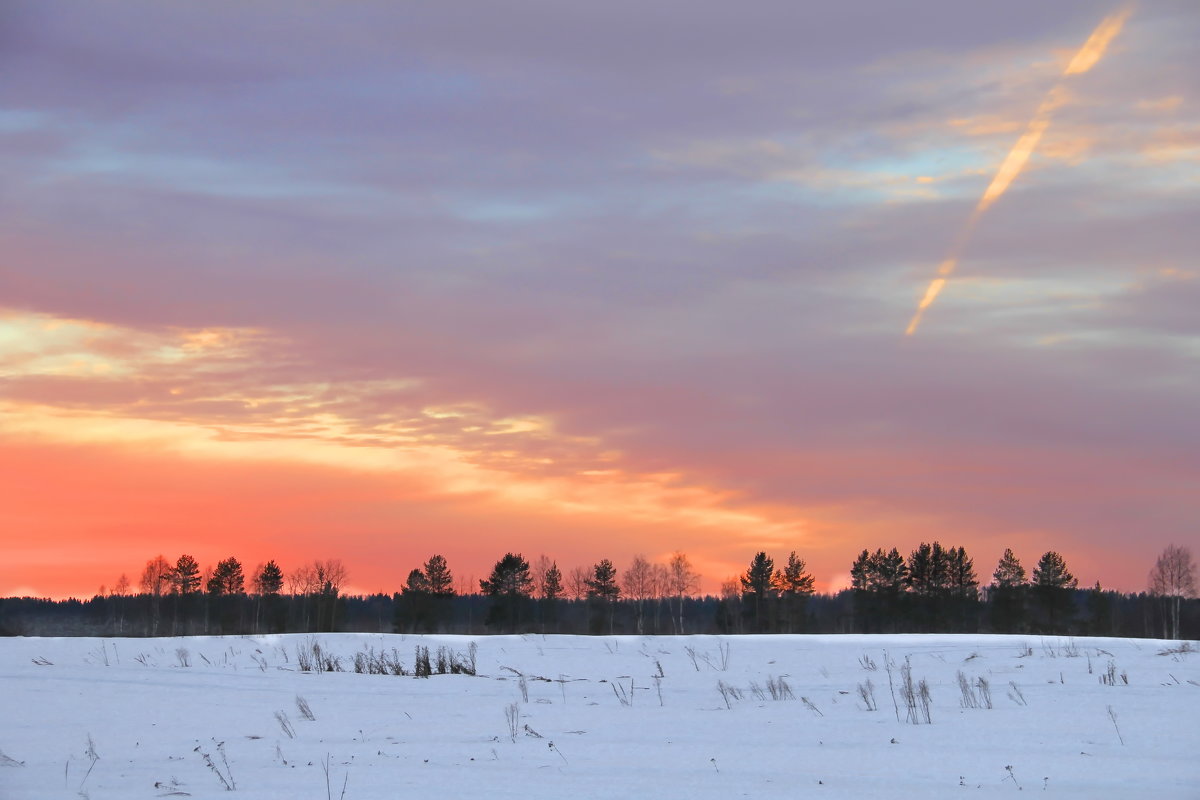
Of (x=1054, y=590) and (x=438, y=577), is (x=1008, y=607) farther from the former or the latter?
(x=438, y=577)

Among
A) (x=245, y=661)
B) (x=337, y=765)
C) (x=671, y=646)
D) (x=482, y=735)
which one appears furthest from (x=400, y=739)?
(x=671, y=646)

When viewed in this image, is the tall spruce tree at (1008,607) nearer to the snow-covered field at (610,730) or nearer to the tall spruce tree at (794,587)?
the tall spruce tree at (794,587)

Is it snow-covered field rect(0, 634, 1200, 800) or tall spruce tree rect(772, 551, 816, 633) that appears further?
tall spruce tree rect(772, 551, 816, 633)

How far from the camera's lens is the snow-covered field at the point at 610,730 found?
11.6m

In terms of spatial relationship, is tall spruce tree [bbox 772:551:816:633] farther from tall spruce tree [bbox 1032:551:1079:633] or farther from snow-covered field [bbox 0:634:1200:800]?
snow-covered field [bbox 0:634:1200:800]

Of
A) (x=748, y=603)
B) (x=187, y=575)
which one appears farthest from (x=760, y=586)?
(x=187, y=575)

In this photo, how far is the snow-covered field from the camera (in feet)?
37.9

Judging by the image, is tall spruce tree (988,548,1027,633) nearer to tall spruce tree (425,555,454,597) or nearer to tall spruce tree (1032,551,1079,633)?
tall spruce tree (1032,551,1079,633)

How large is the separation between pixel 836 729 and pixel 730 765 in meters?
3.08

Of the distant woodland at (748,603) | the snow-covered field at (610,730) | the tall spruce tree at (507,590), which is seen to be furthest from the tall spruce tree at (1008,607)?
the snow-covered field at (610,730)

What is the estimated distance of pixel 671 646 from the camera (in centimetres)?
3316

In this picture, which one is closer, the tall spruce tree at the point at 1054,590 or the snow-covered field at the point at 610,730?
the snow-covered field at the point at 610,730

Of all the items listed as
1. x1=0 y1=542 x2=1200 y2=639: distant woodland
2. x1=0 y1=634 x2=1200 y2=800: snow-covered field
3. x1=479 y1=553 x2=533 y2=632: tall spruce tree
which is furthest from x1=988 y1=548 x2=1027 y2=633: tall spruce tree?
x1=0 y1=634 x2=1200 y2=800: snow-covered field

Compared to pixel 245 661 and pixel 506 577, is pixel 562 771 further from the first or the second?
pixel 506 577
